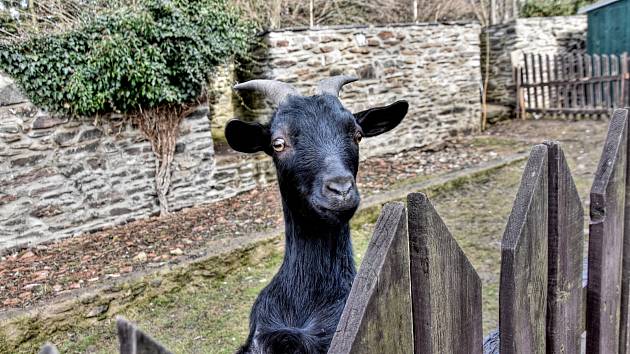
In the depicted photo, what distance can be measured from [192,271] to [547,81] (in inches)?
463

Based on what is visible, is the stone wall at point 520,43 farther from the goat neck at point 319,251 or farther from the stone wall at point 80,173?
the goat neck at point 319,251

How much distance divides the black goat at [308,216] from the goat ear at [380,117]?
28cm

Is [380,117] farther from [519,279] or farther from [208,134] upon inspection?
[208,134]

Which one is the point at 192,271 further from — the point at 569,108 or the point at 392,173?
the point at 569,108

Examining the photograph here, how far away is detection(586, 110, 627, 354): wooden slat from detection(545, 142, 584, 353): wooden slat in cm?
10

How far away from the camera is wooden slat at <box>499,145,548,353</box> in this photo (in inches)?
45.2

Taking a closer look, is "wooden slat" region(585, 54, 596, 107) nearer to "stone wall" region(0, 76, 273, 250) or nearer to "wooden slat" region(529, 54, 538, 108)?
"wooden slat" region(529, 54, 538, 108)

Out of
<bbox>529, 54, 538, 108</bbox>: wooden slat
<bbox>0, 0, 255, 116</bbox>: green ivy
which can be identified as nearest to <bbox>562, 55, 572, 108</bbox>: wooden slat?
<bbox>529, 54, 538, 108</bbox>: wooden slat

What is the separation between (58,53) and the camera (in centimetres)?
632

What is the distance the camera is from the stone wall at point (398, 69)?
29.5ft

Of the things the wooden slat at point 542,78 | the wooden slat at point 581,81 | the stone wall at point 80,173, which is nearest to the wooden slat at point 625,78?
the wooden slat at point 581,81

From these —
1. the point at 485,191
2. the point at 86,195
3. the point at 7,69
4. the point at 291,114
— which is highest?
the point at 7,69

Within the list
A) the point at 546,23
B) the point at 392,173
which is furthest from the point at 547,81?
the point at 392,173

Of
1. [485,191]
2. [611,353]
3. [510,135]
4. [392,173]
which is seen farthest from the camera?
[510,135]
